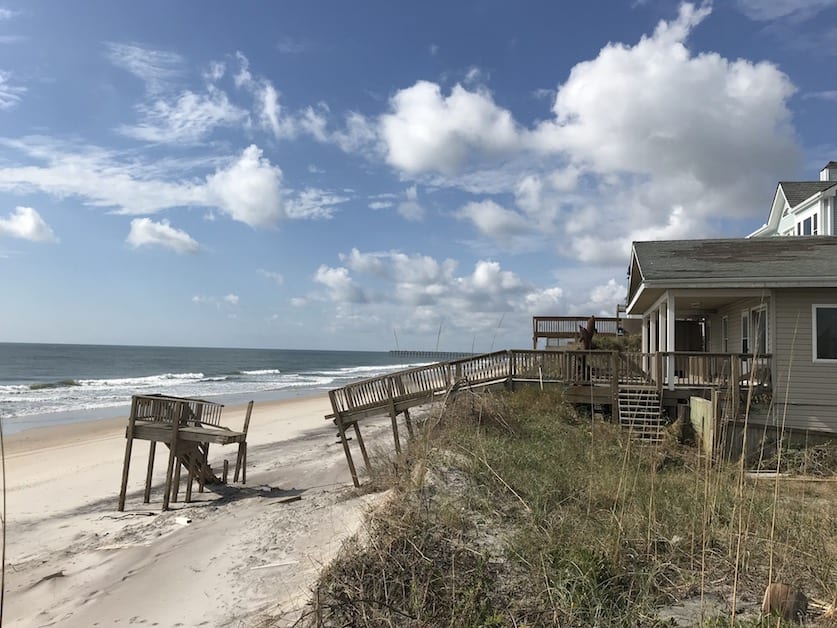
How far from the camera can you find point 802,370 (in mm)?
13172

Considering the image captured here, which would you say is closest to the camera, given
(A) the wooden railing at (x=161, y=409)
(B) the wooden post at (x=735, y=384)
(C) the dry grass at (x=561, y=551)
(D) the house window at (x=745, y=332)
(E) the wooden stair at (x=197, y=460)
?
(C) the dry grass at (x=561, y=551)

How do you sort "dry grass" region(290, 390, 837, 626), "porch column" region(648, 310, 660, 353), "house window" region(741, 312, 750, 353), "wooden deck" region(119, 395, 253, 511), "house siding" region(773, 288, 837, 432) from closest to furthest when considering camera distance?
"dry grass" region(290, 390, 837, 626) < "wooden deck" region(119, 395, 253, 511) < "house siding" region(773, 288, 837, 432) < "house window" region(741, 312, 750, 353) < "porch column" region(648, 310, 660, 353)

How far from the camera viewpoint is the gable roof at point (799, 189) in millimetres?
25344

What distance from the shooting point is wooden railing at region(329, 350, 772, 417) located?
12047mm

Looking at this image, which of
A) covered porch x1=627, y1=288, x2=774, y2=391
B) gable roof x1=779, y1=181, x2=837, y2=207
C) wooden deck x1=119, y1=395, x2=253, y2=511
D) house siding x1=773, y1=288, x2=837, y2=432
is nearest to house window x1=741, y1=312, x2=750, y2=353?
covered porch x1=627, y1=288, x2=774, y2=391

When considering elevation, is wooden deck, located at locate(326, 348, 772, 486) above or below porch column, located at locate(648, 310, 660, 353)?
below

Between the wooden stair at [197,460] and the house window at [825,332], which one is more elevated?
the house window at [825,332]

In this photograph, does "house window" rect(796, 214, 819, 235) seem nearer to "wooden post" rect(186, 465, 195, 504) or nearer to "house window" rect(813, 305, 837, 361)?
"house window" rect(813, 305, 837, 361)

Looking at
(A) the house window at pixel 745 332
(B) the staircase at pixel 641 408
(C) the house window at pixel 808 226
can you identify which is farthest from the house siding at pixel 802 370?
(C) the house window at pixel 808 226

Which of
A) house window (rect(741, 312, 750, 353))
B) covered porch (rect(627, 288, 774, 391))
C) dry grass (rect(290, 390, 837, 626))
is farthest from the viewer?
house window (rect(741, 312, 750, 353))

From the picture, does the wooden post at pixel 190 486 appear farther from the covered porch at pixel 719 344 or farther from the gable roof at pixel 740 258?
the gable roof at pixel 740 258

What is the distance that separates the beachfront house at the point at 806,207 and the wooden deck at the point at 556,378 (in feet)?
38.5

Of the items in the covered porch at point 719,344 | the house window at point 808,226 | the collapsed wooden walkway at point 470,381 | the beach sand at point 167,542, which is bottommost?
the beach sand at point 167,542

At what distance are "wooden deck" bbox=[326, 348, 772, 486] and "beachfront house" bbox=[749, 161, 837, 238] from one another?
1175 cm
